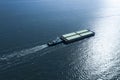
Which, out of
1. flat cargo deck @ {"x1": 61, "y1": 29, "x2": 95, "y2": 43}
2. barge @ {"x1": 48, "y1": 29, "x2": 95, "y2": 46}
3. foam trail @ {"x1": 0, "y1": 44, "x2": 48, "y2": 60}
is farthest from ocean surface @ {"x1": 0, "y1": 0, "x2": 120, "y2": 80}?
flat cargo deck @ {"x1": 61, "y1": 29, "x2": 95, "y2": 43}

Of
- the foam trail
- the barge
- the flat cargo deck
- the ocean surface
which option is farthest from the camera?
the flat cargo deck

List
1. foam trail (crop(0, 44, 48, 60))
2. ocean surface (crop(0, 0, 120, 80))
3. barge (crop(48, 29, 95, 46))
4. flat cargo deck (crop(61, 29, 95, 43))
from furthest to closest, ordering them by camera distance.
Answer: flat cargo deck (crop(61, 29, 95, 43)), barge (crop(48, 29, 95, 46)), foam trail (crop(0, 44, 48, 60)), ocean surface (crop(0, 0, 120, 80))

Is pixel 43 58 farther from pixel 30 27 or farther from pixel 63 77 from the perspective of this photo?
pixel 30 27

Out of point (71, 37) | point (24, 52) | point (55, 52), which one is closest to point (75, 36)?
point (71, 37)

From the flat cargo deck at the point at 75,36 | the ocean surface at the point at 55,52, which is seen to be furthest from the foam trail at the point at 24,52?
the flat cargo deck at the point at 75,36

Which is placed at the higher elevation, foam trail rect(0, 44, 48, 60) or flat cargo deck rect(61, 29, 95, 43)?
flat cargo deck rect(61, 29, 95, 43)

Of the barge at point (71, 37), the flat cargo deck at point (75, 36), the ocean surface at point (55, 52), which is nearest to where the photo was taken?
the ocean surface at point (55, 52)

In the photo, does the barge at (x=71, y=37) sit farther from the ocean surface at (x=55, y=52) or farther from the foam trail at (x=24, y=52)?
the foam trail at (x=24, y=52)

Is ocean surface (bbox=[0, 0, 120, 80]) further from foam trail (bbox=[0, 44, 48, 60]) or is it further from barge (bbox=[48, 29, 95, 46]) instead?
barge (bbox=[48, 29, 95, 46])

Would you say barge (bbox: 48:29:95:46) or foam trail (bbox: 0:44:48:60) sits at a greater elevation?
barge (bbox: 48:29:95:46)

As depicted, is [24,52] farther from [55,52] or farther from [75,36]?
[75,36]

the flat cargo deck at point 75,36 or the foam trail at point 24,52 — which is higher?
the flat cargo deck at point 75,36

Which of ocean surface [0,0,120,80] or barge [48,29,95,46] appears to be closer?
ocean surface [0,0,120,80]
